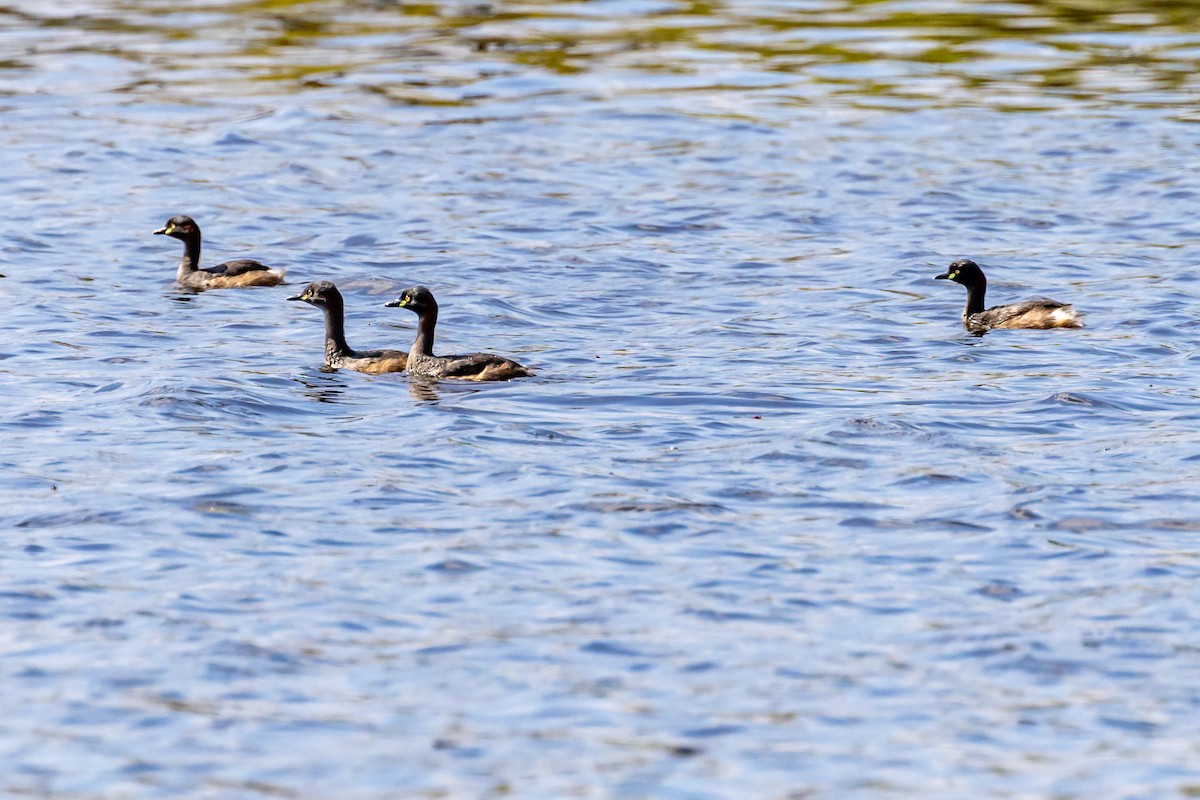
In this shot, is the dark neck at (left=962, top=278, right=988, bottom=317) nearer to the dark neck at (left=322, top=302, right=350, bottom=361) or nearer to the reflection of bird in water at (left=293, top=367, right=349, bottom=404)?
the dark neck at (left=322, top=302, right=350, bottom=361)

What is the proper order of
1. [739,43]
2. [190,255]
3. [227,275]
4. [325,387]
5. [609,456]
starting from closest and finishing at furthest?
[609,456] → [325,387] → [227,275] → [190,255] → [739,43]

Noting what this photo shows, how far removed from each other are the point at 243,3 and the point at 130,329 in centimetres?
2889

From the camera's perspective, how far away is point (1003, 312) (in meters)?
23.3

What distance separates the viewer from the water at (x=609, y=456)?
12.0m

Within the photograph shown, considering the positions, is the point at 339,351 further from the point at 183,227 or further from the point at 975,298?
the point at 975,298

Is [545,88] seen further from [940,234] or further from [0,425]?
[0,425]

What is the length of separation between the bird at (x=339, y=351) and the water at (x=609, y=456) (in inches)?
12.5

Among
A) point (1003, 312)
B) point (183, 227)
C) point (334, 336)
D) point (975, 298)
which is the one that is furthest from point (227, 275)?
point (1003, 312)

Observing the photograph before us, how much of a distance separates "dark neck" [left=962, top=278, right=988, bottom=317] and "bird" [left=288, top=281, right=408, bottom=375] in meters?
7.19

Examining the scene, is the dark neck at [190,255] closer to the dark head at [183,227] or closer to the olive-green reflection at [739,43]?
the dark head at [183,227]

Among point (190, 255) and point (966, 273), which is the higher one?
point (966, 273)

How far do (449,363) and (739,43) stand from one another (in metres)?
25.4

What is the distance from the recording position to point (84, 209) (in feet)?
97.9

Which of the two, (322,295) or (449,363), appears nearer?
(449,363)
